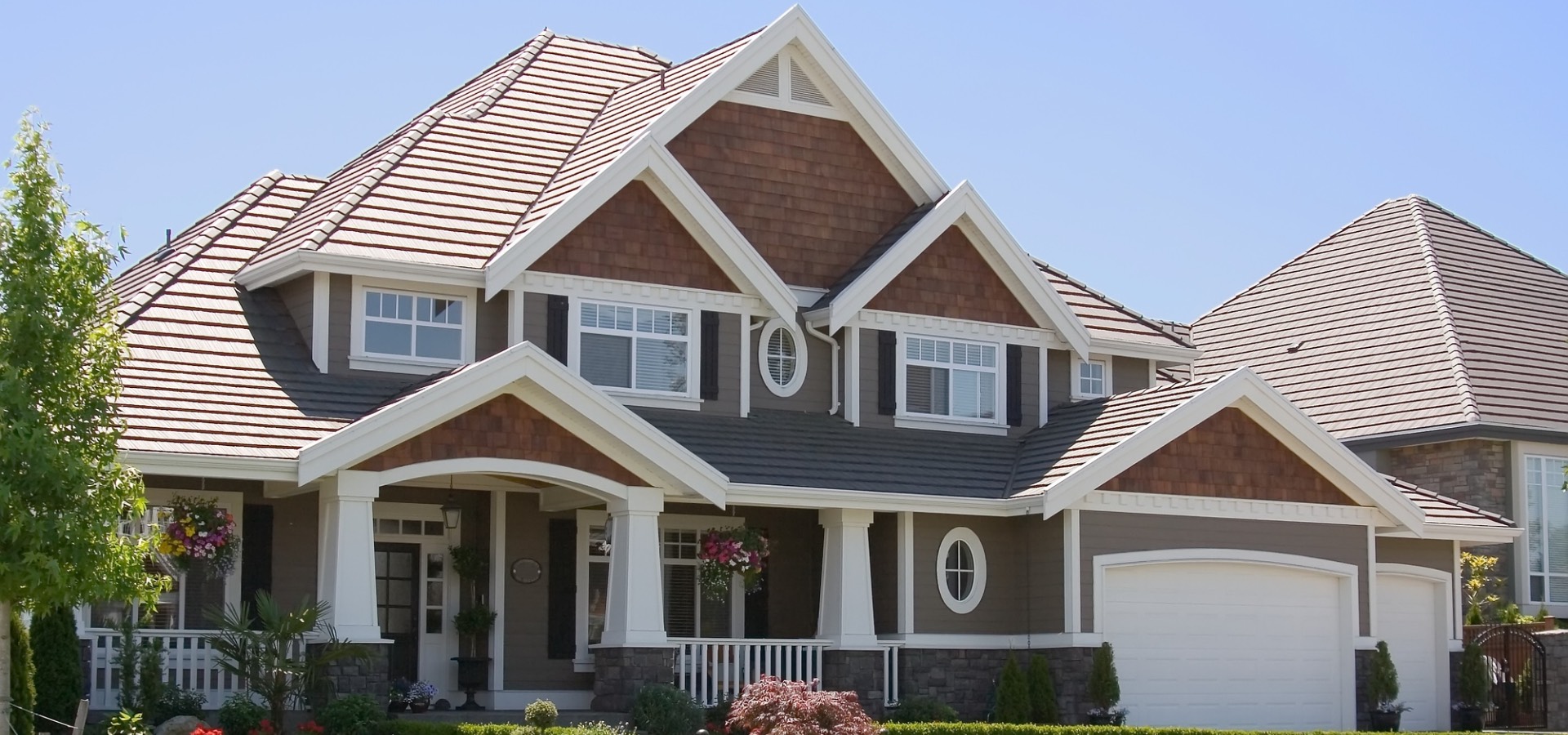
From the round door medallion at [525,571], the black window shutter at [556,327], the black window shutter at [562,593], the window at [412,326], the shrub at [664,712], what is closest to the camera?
the shrub at [664,712]

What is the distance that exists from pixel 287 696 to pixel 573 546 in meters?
5.18

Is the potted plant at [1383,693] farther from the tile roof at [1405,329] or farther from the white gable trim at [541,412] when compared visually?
the white gable trim at [541,412]

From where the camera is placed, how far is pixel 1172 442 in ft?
83.7

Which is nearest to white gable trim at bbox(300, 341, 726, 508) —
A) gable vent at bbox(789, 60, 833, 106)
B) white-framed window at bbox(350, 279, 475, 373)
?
white-framed window at bbox(350, 279, 475, 373)

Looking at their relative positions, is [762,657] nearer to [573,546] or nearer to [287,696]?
[573,546]

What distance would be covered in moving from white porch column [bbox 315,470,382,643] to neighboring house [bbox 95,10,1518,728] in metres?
0.05

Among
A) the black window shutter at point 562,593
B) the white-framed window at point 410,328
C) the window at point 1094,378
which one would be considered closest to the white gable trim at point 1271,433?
the window at point 1094,378

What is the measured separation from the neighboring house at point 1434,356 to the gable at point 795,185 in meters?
7.24

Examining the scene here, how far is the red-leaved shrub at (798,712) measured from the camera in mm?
19234

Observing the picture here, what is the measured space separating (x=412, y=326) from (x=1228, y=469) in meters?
10.3

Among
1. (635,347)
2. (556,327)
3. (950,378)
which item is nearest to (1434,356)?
(950,378)

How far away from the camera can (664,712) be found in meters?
21.5

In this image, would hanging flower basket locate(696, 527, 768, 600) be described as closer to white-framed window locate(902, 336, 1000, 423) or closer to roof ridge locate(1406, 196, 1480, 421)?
white-framed window locate(902, 336, 1000, 423)

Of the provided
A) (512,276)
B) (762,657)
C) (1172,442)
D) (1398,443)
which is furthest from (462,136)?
(1398,443)
